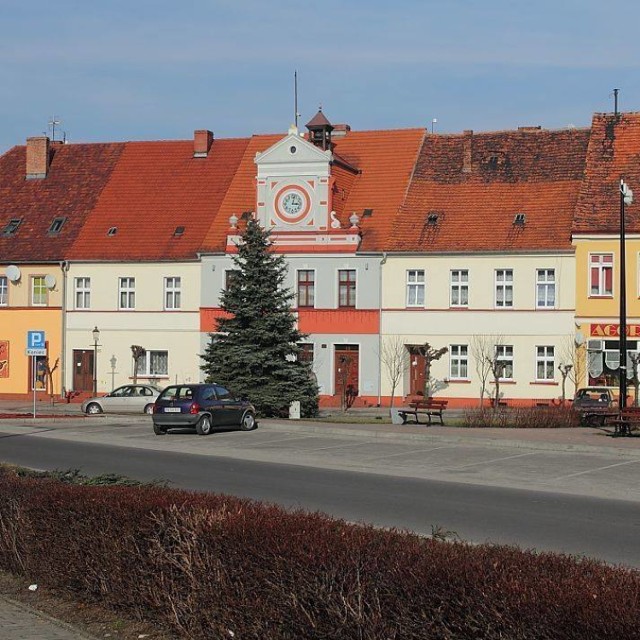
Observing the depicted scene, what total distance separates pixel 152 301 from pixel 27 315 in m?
6.70

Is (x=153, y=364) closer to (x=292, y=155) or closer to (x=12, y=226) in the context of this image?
(x=12, y=226)

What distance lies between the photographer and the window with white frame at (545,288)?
165 ft

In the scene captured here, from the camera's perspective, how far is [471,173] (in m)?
54.0

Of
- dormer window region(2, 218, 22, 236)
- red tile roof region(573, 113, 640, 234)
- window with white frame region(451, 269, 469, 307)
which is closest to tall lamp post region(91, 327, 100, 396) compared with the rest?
dormer window region(2, 218, 22, 236)

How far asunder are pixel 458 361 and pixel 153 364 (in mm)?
14984

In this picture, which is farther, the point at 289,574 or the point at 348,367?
the point at 348,367

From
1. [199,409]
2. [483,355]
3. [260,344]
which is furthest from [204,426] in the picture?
[483,355]

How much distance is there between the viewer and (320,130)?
2261 inches

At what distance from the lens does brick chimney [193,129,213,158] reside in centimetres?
6066

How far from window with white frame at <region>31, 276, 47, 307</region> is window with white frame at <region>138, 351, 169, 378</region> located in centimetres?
609

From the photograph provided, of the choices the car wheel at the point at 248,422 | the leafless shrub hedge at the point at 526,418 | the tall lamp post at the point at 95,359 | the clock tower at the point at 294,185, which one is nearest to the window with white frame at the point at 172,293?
the tall lamp post at the point at 95,359

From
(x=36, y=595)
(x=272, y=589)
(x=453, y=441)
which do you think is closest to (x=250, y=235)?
(x=453, y=441)

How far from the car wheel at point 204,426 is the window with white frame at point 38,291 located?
27.6 m

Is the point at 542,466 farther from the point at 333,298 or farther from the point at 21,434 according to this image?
the point at 333,298
